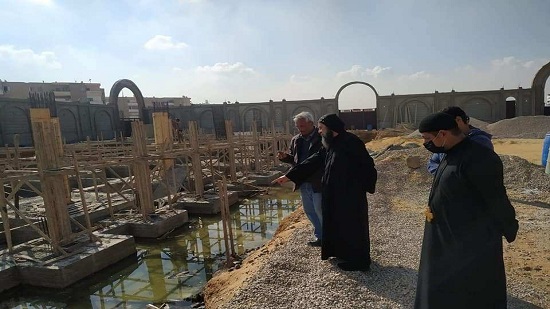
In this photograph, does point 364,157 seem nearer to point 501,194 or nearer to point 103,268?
point 501,194

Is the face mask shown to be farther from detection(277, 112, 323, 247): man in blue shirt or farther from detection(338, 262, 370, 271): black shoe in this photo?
detection(277, 112, 323, 247): man in blue shirt

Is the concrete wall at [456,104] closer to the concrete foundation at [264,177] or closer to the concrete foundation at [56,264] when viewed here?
the concrete foundation at [264,177]

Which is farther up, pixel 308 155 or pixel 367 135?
pixel 308 155

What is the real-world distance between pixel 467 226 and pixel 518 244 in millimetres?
3033

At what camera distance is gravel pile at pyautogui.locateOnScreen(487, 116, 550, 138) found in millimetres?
20703

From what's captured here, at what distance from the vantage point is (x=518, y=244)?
4.23m

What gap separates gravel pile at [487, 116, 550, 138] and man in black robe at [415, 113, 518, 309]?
22.6 meters

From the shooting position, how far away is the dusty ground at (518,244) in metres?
3.16

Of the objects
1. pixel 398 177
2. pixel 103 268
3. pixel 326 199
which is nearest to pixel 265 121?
pixel 398 177

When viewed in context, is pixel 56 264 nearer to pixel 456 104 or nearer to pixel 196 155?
pixel 196 155

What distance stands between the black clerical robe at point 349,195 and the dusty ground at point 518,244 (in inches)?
41.3

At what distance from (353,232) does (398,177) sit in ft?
21.6

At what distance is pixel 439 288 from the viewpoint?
2.05m

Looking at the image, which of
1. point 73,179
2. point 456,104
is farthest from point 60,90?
point 456,104
